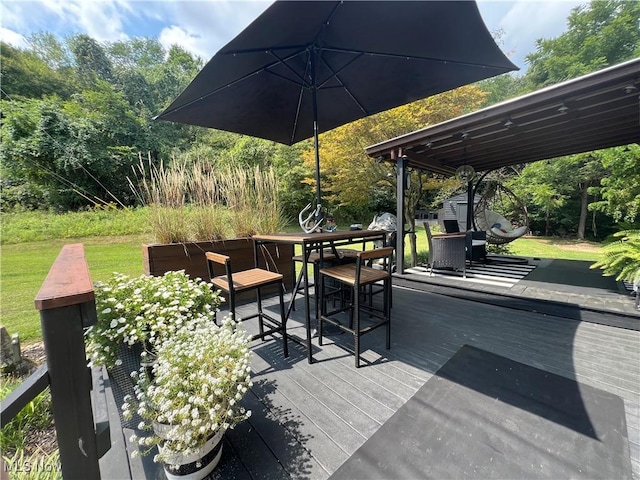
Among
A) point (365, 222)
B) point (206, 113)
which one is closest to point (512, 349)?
point (206, 113)

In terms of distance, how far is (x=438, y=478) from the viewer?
116cm

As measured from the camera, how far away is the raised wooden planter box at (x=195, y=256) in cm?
278

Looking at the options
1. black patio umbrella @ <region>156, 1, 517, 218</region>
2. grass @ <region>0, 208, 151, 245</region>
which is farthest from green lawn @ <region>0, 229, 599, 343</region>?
black patio umbrella @ <region>156, 1, 517, 218</region>

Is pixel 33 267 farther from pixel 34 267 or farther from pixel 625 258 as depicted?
pixel 625 258

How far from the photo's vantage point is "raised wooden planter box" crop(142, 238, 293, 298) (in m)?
2.78

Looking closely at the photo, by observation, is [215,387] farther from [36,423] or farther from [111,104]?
[111,104]

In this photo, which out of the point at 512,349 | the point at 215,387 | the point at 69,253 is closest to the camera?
the point at 215,387

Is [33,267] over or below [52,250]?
below

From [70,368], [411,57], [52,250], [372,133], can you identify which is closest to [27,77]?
[52,250]

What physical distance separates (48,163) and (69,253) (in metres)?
14.1

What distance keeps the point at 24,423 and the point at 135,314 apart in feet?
3.29

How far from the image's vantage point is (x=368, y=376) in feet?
6.16

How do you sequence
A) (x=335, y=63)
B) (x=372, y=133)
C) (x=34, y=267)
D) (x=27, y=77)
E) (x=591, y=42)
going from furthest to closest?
(x=27, y=77), (x=591, y=42), (x=372, y=133), (x=34, y=267), (x=335, y=63)

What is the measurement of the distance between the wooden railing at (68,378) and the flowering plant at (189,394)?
190 mm
